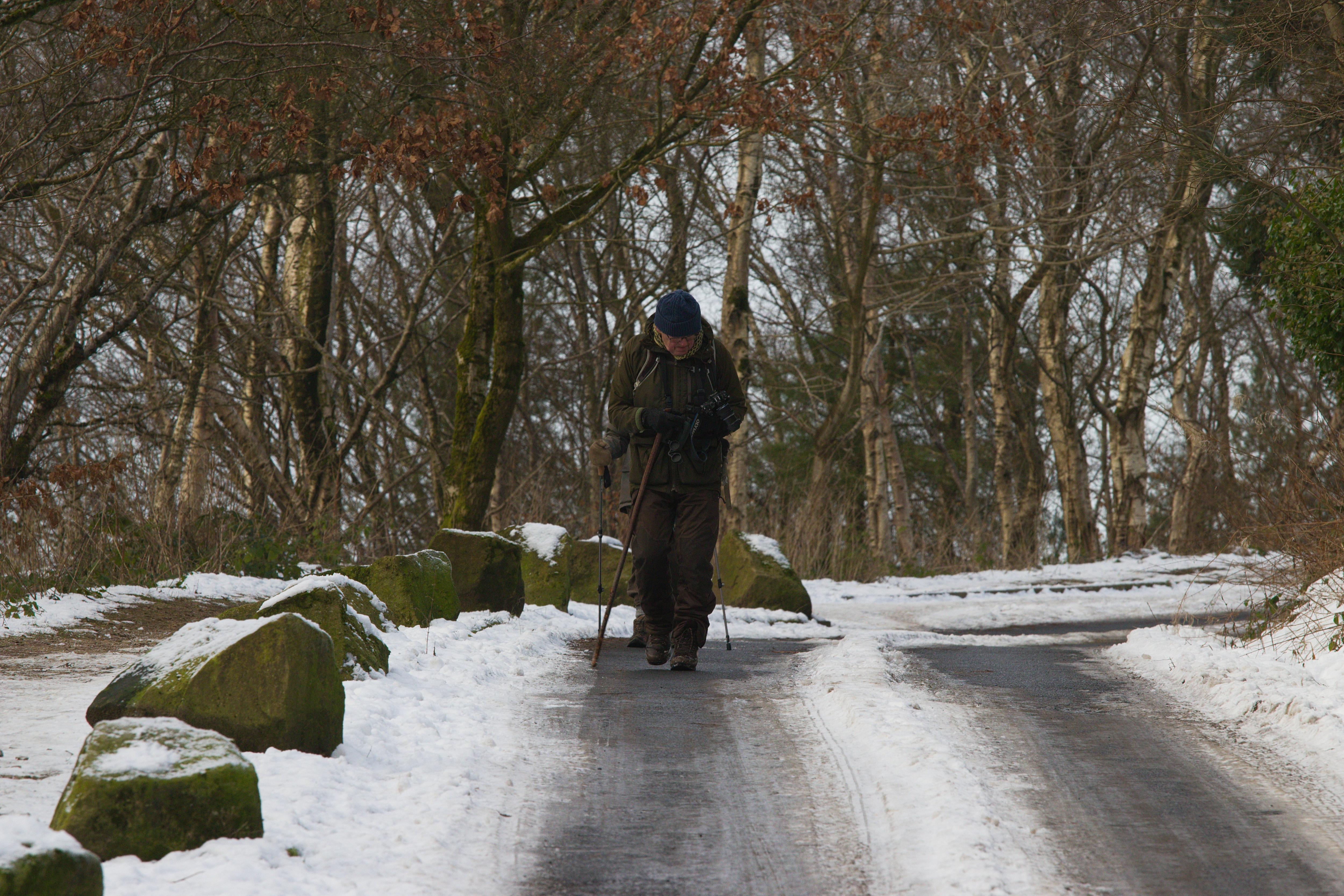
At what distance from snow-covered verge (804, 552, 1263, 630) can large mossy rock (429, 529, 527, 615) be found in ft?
13.4

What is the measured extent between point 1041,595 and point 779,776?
1078 centimetres

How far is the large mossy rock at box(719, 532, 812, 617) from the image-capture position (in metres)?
11.5

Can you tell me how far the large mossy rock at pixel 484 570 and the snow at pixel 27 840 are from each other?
5.44 metres

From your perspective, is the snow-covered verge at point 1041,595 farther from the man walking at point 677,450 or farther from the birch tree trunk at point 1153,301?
the man walking at point 677,450

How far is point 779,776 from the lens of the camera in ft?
14.6

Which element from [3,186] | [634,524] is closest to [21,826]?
[634,524]

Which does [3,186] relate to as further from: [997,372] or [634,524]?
[997,372]

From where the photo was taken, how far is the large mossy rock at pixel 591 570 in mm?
10672

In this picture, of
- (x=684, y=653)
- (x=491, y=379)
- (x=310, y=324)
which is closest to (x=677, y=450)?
(x=684, y=653)

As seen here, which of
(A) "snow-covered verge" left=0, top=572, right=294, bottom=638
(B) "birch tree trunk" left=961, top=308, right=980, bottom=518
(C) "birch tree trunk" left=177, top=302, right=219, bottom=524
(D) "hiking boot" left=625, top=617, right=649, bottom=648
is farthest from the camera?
(B) "birch tree trunk" left=961, top=308, right=980, bottom=518

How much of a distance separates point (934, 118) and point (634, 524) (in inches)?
348

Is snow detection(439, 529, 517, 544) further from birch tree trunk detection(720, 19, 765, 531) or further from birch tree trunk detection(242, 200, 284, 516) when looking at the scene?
birch tree trunk detection(242, 200, 284, 516)

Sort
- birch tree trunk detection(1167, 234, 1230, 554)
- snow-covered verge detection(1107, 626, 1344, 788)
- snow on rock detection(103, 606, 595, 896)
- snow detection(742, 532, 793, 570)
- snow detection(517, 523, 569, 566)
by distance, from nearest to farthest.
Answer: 1. snow on rock detection(103, 606, 595, 896)
2. snow-covered verge detection(1107, 626, 1344, 788)
3. snow detection(517, 523, 569, 566)
4. snow detection(742, 532, 793, 570)
5. birch tree trunk detection(1167, 234, 1230, 554)

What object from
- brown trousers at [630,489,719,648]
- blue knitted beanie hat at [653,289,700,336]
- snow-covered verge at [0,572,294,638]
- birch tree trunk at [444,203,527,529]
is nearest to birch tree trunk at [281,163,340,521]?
birch tree trunk at [444,203,527,529]
